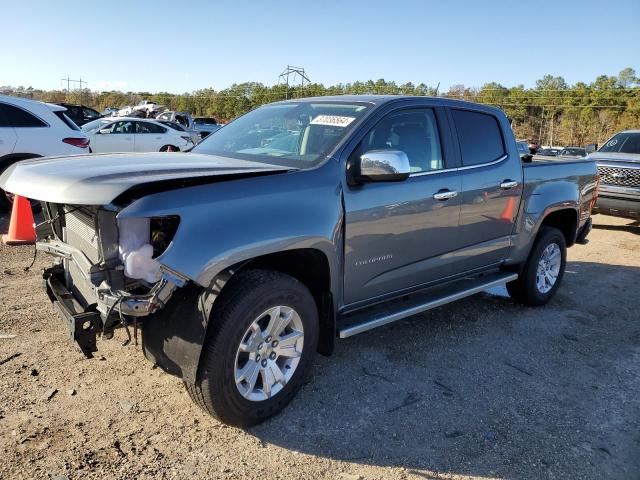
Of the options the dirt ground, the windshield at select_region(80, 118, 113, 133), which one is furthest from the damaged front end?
the windshield at select_region(80, 118, 113, 133)

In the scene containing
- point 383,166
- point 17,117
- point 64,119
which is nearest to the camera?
point 383,166

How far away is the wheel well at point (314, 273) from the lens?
3.09 meters

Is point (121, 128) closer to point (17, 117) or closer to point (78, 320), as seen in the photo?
point (17, 117)

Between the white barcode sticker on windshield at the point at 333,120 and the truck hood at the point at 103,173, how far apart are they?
62 cm

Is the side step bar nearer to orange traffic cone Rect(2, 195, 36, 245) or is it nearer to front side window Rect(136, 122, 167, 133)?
orange traffic cone Rect(2, 195, 36, 245)

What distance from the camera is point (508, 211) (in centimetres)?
466

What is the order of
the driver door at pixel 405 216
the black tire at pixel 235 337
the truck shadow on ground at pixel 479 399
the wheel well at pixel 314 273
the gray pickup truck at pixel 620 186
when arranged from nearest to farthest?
the black tire at pixel 235 337
the truck shadow on ground at pixel 479 399
the wheel well at pixel 314 273
the driver door at pixel 405 216
the gray pickup truck at pixel 620 186

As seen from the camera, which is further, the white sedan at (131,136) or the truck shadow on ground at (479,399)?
the white sedan at (131,136)

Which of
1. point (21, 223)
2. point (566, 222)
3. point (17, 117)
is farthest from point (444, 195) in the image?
point (17, 117)

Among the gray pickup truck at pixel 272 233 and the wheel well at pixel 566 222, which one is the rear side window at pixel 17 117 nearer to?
the gray pickup truck at pixel 272 233

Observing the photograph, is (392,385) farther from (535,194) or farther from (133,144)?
(133,144)

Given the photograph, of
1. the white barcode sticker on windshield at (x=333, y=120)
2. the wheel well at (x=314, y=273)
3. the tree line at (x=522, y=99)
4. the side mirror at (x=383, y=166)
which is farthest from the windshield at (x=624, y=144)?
the tree line at (x=522, y=99)

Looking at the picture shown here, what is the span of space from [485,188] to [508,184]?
370 mm

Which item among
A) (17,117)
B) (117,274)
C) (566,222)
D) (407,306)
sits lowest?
(407,306)
